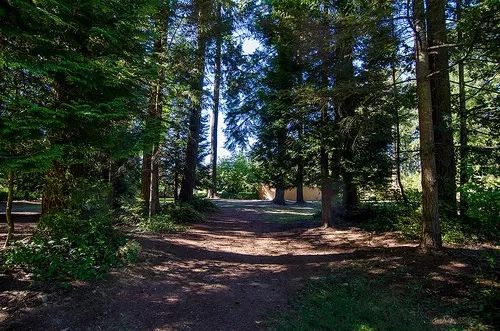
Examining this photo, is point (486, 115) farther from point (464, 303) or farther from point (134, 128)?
point (134, 128)

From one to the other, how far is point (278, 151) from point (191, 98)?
3.58 metres

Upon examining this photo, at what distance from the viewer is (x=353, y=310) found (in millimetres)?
4961

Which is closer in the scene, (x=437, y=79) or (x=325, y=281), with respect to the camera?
(x=325, y=281)

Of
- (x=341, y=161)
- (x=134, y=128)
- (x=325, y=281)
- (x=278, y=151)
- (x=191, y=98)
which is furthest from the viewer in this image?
(x=278, y=151)

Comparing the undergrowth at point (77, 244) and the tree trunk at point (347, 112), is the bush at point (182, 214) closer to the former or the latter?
the undergrowth at point (77, 244)

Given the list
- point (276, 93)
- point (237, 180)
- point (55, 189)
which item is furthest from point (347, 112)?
point (237, 180)

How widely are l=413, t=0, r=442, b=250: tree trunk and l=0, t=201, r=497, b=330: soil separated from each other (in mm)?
449

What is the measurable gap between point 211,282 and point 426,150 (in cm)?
477

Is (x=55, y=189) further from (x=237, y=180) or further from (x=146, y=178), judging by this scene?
(x=237, y=180)

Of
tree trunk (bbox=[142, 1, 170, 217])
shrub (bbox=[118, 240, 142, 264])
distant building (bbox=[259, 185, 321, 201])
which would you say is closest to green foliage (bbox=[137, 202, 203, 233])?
tree trunk (bbox=[142, 1, 170, 217])

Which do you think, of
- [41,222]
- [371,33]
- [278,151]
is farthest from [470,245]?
[41,222]

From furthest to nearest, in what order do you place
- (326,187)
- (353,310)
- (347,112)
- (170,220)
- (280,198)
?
(280,198)
(170,220)
(326,187)
(347,112)
(353,310)

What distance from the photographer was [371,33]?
7430mm

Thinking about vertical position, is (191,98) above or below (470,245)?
above
